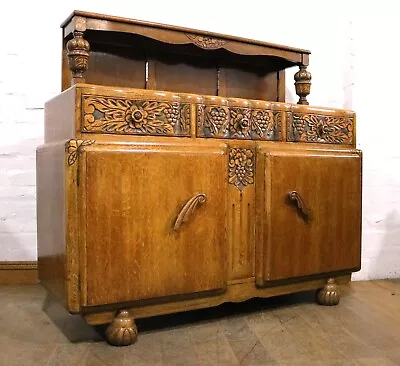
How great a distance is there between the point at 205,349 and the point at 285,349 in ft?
0.69

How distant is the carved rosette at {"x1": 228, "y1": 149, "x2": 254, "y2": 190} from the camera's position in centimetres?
138

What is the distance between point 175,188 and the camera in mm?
1252

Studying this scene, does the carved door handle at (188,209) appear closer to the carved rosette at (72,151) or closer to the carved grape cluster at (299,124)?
the carved rosette at (72,151)

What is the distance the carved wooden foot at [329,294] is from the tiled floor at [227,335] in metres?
0.03

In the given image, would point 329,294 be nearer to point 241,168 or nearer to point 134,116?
point 241,168

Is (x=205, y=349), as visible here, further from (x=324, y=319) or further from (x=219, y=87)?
(x=219, y=87)

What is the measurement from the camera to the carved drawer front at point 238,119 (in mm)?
1340

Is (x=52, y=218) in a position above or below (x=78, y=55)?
below

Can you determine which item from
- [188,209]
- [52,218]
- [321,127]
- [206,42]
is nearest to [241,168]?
[188,209]

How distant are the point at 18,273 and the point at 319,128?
1.28m

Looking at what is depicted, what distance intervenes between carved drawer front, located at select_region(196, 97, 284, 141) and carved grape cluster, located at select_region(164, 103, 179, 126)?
0.22 feet

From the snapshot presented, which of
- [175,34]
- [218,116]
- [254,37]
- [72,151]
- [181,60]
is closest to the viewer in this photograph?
[72,151]

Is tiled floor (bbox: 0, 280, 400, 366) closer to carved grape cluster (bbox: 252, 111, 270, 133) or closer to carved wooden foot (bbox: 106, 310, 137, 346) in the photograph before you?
carved wooden foot (bbox: 106, 310, 137, 346)

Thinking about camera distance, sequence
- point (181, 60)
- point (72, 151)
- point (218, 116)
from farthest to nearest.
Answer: point (181, 60) < point (218, 116) < point (72, 151)
